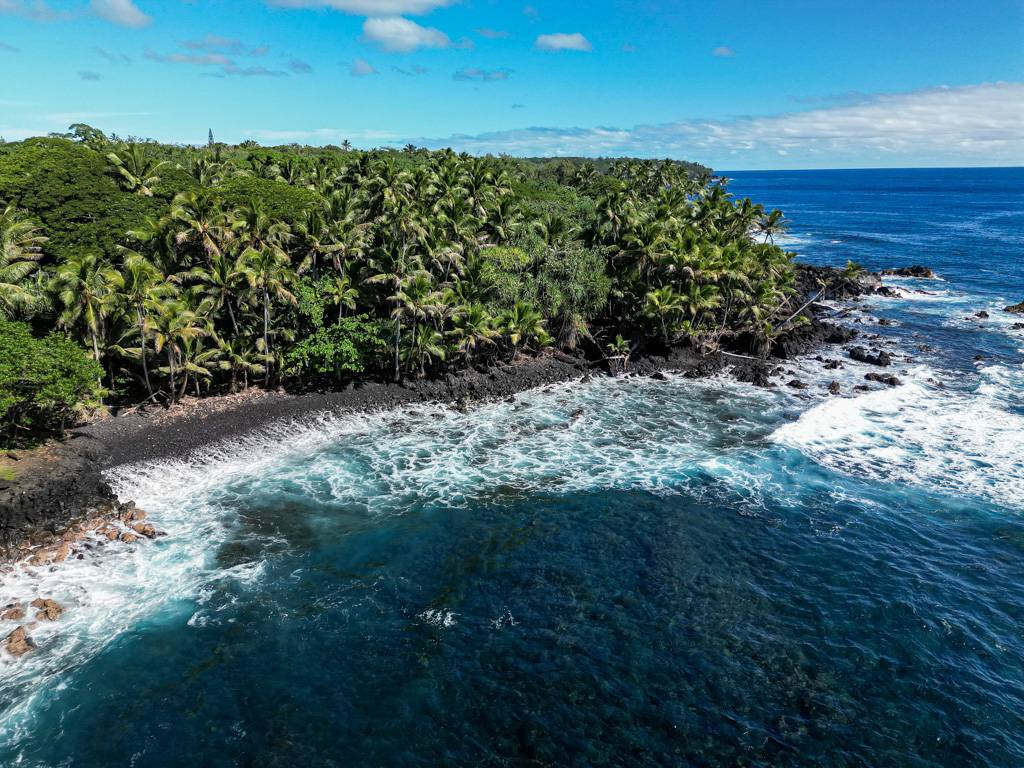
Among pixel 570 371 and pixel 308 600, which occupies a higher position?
pixel 570 371

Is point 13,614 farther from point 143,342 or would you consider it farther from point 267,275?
point 267,275

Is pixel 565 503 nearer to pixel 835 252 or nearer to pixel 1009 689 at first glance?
pixel 1009 689


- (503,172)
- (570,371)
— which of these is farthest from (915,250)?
(570,371)

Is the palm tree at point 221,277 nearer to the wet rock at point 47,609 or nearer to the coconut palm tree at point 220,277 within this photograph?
the coconut palm tree at point 220,277

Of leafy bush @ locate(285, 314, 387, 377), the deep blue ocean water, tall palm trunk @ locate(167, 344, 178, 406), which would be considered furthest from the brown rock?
leafy bush @ locate(285, 314, 387, 377)

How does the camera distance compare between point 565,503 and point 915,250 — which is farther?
point 915,250

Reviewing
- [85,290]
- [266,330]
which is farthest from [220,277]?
[85,290]

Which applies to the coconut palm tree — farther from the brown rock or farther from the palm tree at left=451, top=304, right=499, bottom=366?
the brown rock
